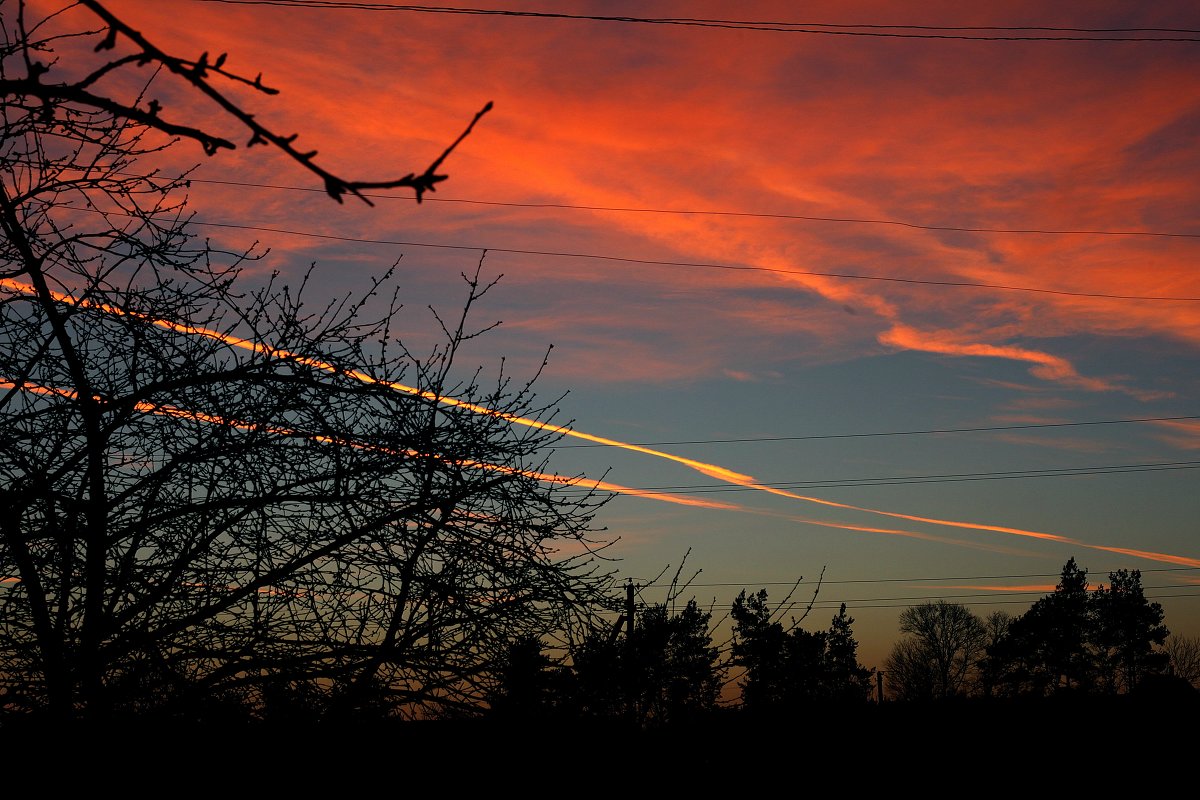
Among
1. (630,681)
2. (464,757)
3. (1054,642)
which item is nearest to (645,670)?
(630,681)

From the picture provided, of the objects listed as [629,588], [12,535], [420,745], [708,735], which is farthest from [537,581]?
[12,535]

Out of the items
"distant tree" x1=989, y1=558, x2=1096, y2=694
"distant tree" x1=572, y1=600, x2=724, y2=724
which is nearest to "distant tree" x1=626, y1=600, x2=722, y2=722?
"distant tree" x1=572, y1=600, x2=724, y2=724

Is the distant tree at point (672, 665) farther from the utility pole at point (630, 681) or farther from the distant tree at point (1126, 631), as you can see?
the distant tree at point (1126, 631)

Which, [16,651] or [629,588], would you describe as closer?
[16,651]

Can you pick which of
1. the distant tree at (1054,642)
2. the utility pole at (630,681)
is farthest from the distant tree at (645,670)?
the distant tree at (1054,642)

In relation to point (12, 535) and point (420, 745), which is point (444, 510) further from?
point (12, 535)

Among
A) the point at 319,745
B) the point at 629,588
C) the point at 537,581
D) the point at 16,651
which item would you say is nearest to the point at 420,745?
the point at 319,745

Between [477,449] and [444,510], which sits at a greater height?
[477,449]

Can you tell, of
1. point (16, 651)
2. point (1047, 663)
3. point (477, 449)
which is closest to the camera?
point (16, 651)

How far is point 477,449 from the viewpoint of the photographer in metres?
5.87

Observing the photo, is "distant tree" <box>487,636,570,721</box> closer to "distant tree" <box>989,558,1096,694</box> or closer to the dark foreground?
the dark foreground

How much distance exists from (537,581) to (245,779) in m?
1.69

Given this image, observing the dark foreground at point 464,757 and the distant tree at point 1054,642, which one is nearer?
the dark foreground at point 464,757

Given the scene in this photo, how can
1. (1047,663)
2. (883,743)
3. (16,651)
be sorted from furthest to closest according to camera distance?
1. (1047,663)
2. (883,743)
3. (16,651)
